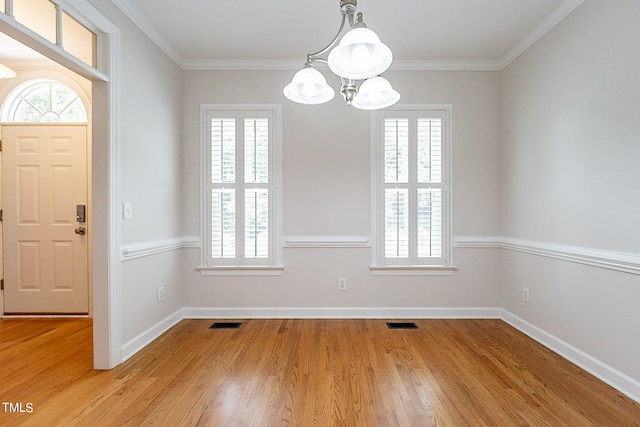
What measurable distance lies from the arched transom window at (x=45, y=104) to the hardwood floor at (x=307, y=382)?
2.29 metres

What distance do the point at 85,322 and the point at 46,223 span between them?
1187 mm

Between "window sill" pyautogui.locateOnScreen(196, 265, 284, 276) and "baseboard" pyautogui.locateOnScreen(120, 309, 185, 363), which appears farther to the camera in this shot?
"window sill" pyautogui.locateOnScreen(196, 265, 284, 276)

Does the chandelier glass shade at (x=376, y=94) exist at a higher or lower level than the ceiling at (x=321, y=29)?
lower

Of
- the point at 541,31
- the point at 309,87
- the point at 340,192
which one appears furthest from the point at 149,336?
the point at 541,31

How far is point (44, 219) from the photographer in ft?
12.1

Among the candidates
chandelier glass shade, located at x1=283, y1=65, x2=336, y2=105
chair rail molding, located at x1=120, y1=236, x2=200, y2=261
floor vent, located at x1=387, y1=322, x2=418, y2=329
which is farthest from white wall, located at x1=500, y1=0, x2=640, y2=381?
chair rail molding, located at x1=120, y1=236, x2=200, y2=261

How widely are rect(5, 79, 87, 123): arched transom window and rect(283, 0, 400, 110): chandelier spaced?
319 cm

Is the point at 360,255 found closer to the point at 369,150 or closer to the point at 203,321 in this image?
the point at 369,150

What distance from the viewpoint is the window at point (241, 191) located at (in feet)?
12.2

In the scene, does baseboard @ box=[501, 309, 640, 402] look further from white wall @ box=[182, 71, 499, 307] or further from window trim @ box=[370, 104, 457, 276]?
window trim @ box=[370, 104, 457, 276]

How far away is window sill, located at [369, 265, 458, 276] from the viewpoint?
12.1 feet

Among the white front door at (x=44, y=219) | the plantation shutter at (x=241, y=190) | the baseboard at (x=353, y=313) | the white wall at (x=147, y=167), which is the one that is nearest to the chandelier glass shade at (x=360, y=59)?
the white wall at (x=147, y=167)

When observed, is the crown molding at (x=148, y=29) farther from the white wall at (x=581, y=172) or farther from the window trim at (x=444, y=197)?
the white wall at (x=581, y=172)

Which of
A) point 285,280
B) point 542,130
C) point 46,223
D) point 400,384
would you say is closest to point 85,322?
point 46,223
